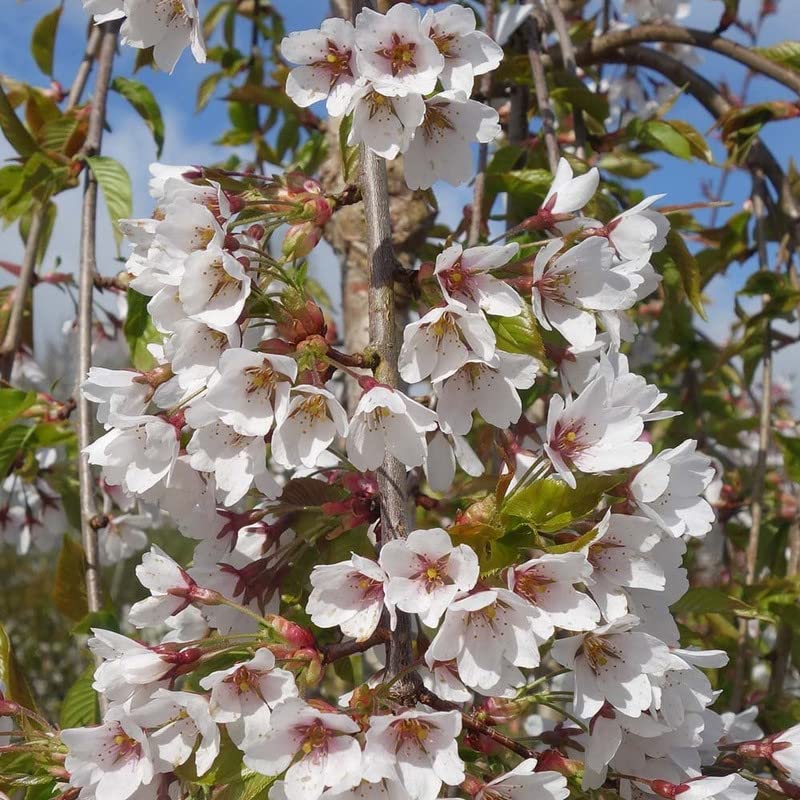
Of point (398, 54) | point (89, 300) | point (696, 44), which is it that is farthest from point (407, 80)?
point (696, 44)

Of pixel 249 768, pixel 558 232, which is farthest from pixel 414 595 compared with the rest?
pixel 558 232

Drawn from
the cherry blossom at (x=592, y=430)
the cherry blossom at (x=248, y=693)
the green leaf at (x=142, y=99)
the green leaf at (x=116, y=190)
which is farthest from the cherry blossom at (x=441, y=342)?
the green leaf at (x=142, y=99)

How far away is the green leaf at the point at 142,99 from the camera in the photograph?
2.01 m

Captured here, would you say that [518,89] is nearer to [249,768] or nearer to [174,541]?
[249,768]

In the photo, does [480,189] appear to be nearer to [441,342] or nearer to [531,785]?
[441,342]

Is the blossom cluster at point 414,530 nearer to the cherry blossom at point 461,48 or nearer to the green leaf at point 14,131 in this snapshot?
the cherry blossom at point 461,48

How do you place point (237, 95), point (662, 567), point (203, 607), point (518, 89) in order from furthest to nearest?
point (237, 95) → point (518, 89) → point (203, 607) → point (662, 567)

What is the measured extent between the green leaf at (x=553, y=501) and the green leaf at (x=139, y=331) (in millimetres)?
637

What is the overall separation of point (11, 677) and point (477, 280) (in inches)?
32.2

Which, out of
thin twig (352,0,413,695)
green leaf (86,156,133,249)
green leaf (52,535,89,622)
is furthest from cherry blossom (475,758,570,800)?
green leaf (86,156,133,249)

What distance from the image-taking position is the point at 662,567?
952 millimetres

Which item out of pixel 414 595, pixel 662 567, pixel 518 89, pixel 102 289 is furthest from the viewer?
pixel 518 89

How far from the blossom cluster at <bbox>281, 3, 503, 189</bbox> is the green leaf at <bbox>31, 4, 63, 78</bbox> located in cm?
167

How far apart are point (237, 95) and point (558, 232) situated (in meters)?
1.43
